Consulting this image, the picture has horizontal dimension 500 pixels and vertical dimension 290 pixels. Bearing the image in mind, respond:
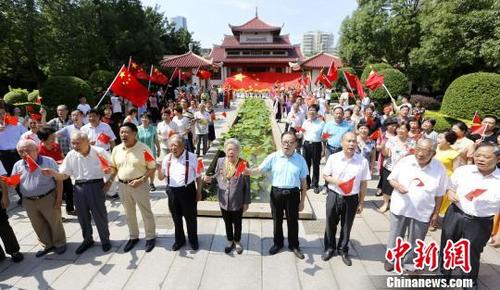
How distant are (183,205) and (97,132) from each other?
8.31 ft

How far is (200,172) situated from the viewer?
13.1 feet

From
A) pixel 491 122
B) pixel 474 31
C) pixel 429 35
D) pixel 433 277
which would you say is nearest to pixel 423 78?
pixel 429 35

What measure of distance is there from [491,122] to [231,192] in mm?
4406

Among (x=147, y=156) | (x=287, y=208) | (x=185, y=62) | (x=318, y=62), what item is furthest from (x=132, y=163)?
(x=318, y=62)

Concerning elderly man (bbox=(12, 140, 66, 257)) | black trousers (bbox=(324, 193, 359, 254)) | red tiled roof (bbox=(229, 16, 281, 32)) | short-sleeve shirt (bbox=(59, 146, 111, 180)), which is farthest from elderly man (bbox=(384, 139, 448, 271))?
red tiled roof (bbox=(229, 16, 281, 32))

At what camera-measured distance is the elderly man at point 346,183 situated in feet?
11.8

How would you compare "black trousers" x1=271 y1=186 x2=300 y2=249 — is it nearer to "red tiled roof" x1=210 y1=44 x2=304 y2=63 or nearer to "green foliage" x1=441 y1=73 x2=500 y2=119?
"green foliage" x1=441 y1=73 x2=500 y2=119

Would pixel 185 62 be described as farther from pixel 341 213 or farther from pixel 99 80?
pixel 341 213

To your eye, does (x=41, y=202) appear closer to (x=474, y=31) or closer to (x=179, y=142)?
(x=179, y=142)

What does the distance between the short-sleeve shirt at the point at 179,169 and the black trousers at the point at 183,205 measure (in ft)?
0.27

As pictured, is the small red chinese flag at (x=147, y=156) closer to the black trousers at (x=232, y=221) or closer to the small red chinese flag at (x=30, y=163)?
the black trousers at (x=232, y=221)

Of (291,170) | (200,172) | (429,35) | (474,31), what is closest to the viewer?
(291,170)

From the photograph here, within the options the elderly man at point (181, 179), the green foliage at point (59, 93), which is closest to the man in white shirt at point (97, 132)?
the elderly man at point (181, 179)

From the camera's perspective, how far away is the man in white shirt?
17.6ft
